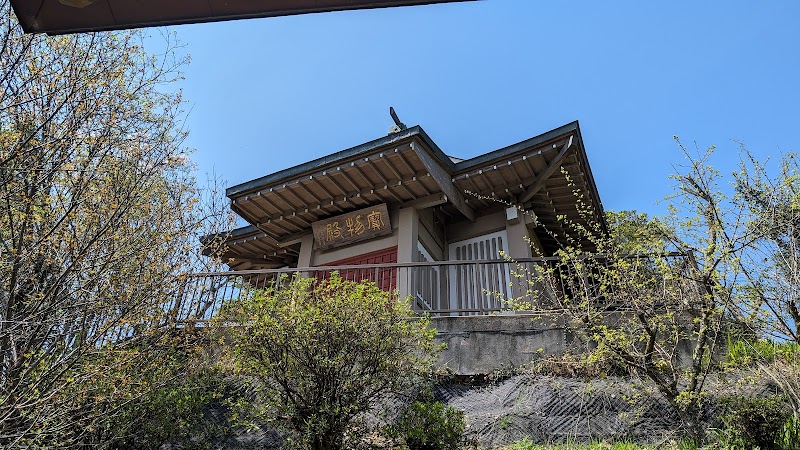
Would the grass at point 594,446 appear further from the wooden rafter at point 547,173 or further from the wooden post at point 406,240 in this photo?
the wooden rafter at point 547,173

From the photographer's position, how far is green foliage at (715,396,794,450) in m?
5.05

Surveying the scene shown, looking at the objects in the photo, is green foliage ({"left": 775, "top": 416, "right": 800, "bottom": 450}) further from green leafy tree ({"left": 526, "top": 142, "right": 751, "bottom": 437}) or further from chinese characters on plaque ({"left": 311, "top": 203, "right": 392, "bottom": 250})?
chinese characters on plaque ({"left": 311, "top": 203, "right": 392, "bottom": 250})

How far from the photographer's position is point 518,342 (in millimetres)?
7156

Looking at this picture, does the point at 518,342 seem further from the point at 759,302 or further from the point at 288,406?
the point at 288,406

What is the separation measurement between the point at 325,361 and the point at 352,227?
5174mm

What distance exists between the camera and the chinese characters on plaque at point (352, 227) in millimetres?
9945

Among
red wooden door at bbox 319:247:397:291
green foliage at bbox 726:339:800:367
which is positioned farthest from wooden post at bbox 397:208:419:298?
green foliage at bbox 726:339:800:367

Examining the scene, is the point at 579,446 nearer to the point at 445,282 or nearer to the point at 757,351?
the point at 757,351

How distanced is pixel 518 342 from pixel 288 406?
3.28m

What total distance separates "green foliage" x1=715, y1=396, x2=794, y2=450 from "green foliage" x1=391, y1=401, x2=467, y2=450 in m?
2.49

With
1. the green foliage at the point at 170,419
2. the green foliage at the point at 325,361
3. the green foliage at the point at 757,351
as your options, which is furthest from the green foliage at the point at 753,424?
the green foliage at the point at 170,419

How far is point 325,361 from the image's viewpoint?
205 inches

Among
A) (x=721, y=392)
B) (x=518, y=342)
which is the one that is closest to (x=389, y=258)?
(x=518, y=342)

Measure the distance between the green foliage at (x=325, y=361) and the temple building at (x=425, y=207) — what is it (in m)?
2.80
